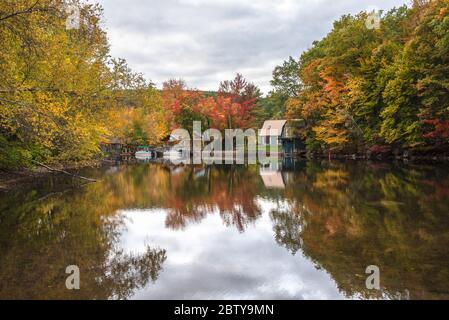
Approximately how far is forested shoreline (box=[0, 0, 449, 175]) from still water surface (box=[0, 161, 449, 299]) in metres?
3.49

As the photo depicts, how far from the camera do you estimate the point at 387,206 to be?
43.8 feet

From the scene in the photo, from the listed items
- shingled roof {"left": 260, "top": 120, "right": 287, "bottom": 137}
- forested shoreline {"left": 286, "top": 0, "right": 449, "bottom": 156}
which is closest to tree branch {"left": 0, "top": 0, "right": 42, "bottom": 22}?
forested shoreline {"left": 286, "top": 0, "right": 449, "bottom": 156}

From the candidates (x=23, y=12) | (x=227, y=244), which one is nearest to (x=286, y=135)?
(x=23, y=12)

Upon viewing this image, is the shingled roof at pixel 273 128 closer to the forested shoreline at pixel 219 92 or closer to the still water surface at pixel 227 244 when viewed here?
the forested shoreline at pixel 219 92

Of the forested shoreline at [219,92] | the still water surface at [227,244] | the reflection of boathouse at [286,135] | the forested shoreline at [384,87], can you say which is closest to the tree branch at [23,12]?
the forested shoreline at [219,92]

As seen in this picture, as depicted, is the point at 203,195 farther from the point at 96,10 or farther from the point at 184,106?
the point at 184,106

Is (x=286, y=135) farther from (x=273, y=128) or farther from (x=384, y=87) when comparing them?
(x=384, y=87)

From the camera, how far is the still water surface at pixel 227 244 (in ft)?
20.8

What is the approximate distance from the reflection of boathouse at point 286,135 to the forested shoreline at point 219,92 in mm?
1282

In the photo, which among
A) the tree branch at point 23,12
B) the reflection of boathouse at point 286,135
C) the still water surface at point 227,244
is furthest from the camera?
the reflection of boathouse at point 286,135

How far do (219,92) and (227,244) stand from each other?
56221 mm

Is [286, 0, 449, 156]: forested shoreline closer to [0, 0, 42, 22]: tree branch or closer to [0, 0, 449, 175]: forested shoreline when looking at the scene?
[0, 0, 449, 175]: forested shoreline

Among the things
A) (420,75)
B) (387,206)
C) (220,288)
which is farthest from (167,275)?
(420,75)
